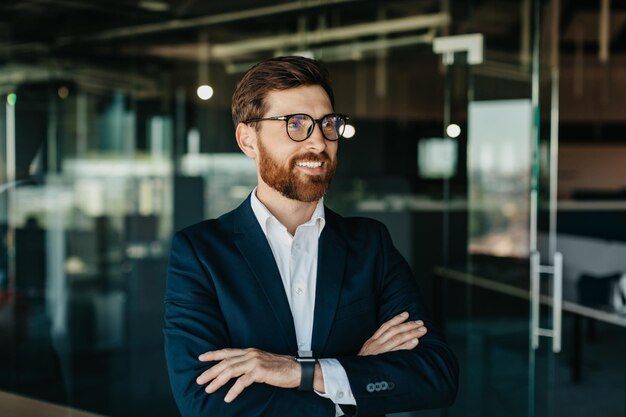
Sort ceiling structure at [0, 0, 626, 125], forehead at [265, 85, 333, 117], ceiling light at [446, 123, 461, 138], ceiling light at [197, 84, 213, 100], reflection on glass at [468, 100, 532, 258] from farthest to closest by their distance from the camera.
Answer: ceiling light at [197, 84, 213, 100] < ceiling structure at [0, 0, 626, 125] < ceiling light at [446, 123, 461, 138] < reflection on glass at [468, 100, 532, 258] < forehead at [265, 85, 333, 117]

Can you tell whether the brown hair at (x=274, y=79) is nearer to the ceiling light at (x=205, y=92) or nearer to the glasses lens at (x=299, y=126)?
the glasses lens at (x=299, y=126)

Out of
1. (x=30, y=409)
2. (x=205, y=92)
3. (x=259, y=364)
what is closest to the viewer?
(x=259, y=364)

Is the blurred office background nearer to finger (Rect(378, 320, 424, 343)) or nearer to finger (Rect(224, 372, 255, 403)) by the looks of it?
finger (Rect(378, 320, 424, 343))

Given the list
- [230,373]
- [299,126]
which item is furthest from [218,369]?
[299,126]

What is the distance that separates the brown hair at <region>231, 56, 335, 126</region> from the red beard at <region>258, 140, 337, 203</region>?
0.08m

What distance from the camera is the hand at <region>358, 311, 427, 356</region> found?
1.59m

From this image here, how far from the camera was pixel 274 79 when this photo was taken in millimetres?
1528

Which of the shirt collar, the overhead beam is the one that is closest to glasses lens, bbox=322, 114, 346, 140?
the shirt collar

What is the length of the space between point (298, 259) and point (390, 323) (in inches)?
9.9

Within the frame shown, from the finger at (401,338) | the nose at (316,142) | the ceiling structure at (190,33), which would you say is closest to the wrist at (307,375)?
the finger at (401,338)

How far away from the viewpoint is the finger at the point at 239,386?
1.43 meters

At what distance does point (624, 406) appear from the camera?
188 inches

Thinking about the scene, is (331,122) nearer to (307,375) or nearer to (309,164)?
Result: (309,164)

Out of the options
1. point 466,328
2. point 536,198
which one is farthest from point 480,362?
point 536,198
